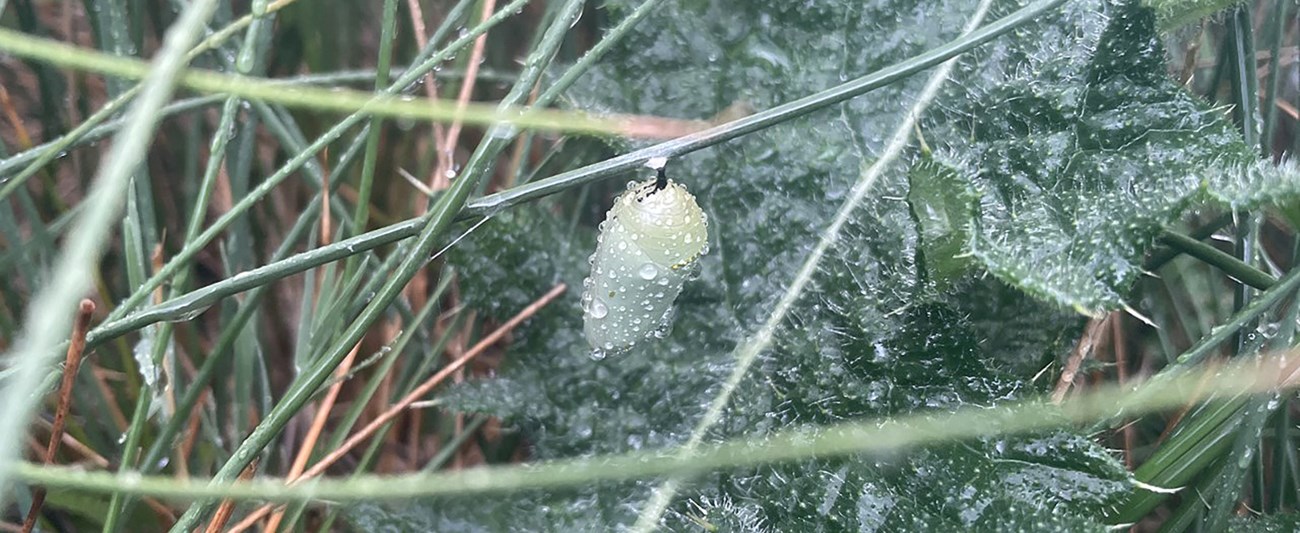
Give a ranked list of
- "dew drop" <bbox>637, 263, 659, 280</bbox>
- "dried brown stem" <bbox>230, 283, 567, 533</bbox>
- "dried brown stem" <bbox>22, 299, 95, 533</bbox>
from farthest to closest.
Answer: "dried brown stem" <bbox>230, 283, 567, 533</bbox> → "dew drop" <bbox>637, 263, 659, 280</bbox> → "dried brown stem" <bbox>22, 299, 95, 533</bbox>

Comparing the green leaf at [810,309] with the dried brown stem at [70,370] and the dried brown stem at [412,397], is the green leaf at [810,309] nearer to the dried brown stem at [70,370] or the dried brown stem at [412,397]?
the dried brown stem at [412,397]

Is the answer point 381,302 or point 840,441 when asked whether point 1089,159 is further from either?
point 381,302

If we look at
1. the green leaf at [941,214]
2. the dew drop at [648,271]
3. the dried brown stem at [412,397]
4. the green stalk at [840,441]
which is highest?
the green leaf at [941,214]

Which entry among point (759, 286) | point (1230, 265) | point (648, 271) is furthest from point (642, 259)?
point (1230, 265)

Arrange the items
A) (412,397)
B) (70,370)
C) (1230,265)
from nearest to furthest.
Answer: (70,370), (1230,265), (412,397)

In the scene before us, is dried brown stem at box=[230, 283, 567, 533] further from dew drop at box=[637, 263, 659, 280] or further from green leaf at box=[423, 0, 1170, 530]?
dew drop at box=[637, 263, 659, 280]

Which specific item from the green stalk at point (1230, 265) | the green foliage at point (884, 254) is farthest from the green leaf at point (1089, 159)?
the green stalk at point (1230, 265)

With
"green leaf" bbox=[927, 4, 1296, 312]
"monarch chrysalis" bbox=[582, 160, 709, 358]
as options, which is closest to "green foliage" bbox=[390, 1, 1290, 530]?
"green leaf" bbox=[927, 4, 1296, 312]

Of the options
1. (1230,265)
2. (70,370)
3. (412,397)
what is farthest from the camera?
(412,397)

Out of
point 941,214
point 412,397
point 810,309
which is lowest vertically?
point 412,397
